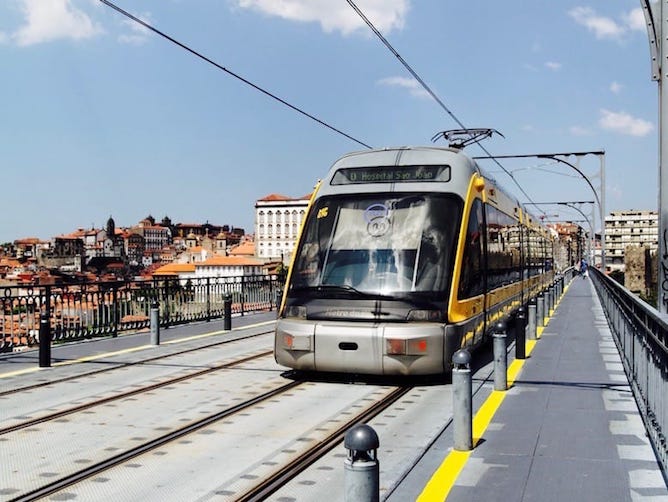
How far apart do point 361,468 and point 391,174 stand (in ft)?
25.2

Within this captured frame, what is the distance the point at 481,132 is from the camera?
23797 mm

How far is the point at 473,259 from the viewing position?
37.1ft

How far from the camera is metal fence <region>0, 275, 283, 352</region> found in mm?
14594

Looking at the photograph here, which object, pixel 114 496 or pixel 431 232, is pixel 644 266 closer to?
pixel 431 232

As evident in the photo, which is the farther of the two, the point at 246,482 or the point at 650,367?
the point at 650,367

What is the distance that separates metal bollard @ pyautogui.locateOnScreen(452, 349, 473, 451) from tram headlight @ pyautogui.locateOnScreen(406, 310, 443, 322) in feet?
9.23

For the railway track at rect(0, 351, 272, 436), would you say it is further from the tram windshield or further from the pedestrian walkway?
the pedestrian walkway

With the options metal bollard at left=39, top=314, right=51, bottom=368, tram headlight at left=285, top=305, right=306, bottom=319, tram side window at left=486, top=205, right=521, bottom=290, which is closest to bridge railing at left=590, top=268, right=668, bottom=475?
tram side window at left=486, top=205, right=521, bottom=290

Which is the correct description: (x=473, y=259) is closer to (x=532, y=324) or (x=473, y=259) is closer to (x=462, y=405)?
(x=462, y=405)

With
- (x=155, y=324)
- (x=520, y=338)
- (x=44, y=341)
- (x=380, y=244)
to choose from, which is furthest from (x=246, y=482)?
(x=155, y=324)

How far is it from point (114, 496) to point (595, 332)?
14559mm

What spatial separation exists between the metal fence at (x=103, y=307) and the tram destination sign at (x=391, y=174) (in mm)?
5354

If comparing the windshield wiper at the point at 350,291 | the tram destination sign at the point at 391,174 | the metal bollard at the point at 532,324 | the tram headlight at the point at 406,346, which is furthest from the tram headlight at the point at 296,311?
the metal bollard at the point at 532,324

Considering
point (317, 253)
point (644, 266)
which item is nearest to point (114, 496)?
→ point (317, 253)
